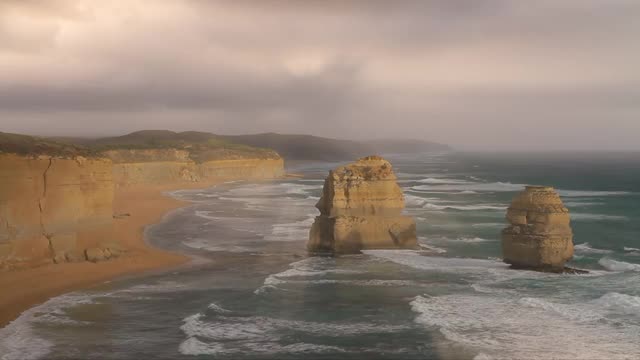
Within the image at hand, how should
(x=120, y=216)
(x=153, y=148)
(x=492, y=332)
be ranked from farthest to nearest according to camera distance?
(x=153, y=148) < (x=120, y=216) < (x=492, y=332)

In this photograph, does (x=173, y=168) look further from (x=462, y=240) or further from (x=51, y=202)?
(x=51, y=202)

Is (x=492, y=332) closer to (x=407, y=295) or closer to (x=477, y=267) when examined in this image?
(x=407, y=295)

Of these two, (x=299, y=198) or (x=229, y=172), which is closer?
(x=299, y=198)

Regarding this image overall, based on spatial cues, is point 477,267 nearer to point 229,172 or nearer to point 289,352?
point 289,352

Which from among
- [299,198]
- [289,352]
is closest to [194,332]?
[289,352]

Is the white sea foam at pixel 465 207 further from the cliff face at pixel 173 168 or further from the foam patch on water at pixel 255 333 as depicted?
the cliff face at pixel 173 168

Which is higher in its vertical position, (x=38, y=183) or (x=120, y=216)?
(x=38, y=183)

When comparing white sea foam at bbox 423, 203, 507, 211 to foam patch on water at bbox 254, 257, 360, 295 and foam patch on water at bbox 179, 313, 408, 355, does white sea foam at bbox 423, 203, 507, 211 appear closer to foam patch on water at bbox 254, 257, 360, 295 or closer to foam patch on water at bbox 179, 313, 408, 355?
foam patch on water at bbox 254, 257, 360, 295

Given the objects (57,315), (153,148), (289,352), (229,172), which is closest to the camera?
(289,352)
